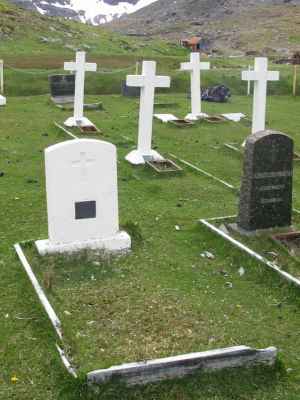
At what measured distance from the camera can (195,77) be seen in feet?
68.1

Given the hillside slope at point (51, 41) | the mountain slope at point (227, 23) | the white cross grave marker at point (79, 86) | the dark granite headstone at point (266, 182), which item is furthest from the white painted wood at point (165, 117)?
the mountain slope at point (227, 23)

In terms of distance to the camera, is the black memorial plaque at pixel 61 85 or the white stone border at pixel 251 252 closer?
the white stone border at pixel 251 252

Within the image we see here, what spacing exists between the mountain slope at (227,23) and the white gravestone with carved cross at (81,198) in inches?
2130

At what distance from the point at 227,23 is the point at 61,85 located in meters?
80.4

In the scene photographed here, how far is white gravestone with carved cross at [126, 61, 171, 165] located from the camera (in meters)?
14.4

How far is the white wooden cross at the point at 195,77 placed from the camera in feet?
67.1

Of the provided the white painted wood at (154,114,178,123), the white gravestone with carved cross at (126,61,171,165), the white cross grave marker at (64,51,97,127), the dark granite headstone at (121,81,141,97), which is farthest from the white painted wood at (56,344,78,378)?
the dark granite headstone at (121,81,141,97)

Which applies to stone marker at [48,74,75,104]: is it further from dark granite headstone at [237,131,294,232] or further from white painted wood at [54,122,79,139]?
dark granite headstone at [237,131,294,232]

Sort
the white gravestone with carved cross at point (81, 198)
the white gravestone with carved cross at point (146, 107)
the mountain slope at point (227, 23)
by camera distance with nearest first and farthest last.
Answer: the white gravestone with carved cross at point (81, 198) < the white gravestone with carved cross at point (146, 107) < the mountain slope at point (227, 23)

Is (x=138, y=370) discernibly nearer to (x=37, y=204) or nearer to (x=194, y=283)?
(x=194, y=283)

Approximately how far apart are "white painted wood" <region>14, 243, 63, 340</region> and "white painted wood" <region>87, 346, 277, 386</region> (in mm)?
991

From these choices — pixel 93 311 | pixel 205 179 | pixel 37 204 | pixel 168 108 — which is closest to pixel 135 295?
pixel 93 311

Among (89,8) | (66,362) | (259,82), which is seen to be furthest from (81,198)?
(89,8)

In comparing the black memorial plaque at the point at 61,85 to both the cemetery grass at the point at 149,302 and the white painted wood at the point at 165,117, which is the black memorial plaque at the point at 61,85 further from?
the cemetery grass at the point at 149,302
